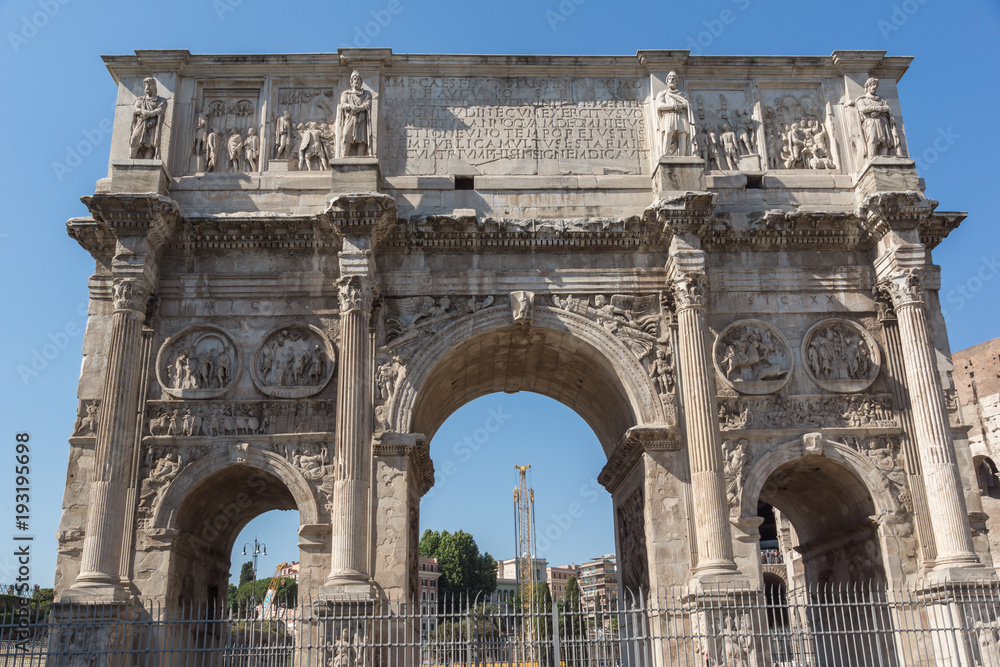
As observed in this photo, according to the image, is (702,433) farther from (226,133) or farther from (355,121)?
(226,133)

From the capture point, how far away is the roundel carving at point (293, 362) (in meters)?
14.2

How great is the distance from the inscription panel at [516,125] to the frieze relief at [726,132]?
1.11m

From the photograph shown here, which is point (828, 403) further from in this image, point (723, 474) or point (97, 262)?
point (97, 262)

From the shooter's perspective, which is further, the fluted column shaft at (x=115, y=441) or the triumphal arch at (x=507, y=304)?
the triumphal arch at (x=507, y=304)

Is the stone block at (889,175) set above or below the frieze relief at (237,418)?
above

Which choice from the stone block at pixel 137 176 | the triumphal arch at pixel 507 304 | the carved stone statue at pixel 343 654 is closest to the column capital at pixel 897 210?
the triumphal arch at pixel 507 304

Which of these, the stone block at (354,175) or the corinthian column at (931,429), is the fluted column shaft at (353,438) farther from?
the corinthian column at (931,429)

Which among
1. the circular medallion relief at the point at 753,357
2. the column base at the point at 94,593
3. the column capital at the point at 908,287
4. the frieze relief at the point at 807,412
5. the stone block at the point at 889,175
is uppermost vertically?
the stone block at the point at 889,175

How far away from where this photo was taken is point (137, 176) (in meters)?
14.4

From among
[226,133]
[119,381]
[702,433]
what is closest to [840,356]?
[702,433]

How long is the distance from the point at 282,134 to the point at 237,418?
534cm

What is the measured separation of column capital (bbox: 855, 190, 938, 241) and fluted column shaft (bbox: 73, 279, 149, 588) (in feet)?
40.1

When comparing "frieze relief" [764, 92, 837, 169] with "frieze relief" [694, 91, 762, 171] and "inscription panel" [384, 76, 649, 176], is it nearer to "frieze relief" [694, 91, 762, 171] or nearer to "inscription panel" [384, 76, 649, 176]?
"frieze relief" [694, 91, 762, 171]

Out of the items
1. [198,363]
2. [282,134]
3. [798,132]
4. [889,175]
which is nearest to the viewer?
[198,363]
